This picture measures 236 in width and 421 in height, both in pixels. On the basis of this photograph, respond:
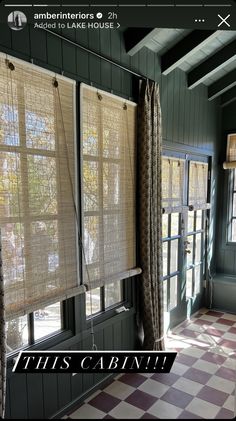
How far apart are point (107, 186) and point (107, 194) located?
59 mm

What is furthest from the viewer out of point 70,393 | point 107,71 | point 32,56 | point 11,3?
point 107,71

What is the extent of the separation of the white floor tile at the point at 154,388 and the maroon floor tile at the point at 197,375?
252mm

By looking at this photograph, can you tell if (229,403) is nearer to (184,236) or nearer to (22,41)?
(184,236)

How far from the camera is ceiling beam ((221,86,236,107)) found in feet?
12.0

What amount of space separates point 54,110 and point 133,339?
6.46ft

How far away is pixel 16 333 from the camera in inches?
65.3

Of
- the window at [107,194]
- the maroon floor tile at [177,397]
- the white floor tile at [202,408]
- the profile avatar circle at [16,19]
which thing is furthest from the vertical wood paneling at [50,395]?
the profile avatar circle at [16,19]

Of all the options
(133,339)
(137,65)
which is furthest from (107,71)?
(133,339)

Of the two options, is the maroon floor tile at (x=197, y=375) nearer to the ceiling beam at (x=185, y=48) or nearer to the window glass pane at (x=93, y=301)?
the window glass pane at (x=93, y=301)

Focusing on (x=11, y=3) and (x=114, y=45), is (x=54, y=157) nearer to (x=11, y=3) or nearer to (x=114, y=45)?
(x=11, y=3)

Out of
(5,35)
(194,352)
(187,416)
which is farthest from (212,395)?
(5,35)

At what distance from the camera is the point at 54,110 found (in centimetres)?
169

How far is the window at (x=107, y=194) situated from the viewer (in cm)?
194

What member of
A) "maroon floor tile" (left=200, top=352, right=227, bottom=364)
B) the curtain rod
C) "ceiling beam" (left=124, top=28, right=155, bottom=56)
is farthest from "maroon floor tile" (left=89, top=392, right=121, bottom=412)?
"ceiling beam" (left=124, top=28, right=155, bottom=56)
